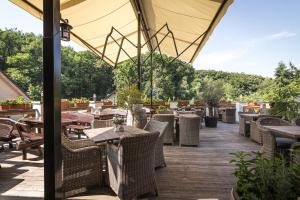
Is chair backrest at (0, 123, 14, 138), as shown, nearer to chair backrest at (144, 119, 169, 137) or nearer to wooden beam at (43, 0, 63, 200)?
chair backrest at (144, 119, 169, 137)

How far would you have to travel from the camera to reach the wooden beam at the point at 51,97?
6.40 feet

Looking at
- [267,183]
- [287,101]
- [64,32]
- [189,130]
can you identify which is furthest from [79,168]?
[287,101]

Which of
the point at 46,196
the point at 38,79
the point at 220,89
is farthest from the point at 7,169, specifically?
the point at 38,79

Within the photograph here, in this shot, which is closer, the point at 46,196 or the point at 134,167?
the point at 46,196

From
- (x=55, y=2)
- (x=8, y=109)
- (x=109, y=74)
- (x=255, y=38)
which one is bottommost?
(x=8, y=109)

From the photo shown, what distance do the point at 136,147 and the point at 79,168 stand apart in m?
0.88

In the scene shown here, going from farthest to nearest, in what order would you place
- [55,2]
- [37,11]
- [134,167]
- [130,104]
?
[130,104], [37,11], [134,167], [55,2]

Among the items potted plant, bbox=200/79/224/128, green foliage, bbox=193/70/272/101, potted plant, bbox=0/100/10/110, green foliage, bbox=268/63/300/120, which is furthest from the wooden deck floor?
green foliage, bbox=193/70/272/101

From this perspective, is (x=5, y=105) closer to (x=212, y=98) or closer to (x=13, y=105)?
(x=13, y=105)

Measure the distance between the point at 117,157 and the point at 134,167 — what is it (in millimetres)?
229

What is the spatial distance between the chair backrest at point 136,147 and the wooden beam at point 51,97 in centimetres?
76

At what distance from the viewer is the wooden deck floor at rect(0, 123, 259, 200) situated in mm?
3109

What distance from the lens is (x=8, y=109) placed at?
6480mm

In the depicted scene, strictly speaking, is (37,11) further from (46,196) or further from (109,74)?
(109,74)
